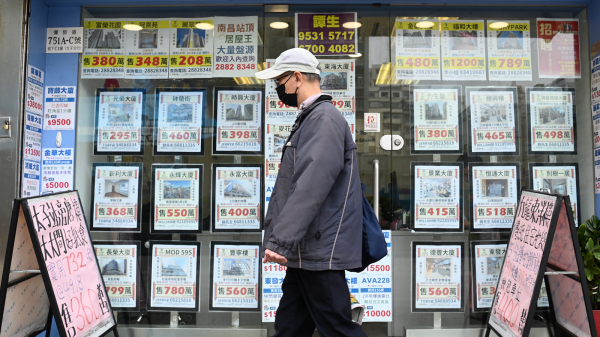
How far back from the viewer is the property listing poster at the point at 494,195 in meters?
3.38

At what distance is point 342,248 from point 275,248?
0.33 meters

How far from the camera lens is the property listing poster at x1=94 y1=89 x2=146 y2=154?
3.48m

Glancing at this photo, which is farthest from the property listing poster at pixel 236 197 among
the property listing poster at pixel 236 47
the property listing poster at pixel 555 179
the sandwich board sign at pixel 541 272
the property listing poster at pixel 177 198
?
the property listing poster at pixel 555 179

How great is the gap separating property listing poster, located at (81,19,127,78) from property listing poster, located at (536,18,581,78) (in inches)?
142

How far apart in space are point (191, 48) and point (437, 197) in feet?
8.00

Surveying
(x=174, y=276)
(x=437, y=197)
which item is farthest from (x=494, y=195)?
(x=174, y=276)

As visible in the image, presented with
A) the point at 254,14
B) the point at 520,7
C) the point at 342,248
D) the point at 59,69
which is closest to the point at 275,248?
the point at 342,248

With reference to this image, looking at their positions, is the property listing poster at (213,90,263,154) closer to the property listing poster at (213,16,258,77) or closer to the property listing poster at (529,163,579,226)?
the property listing poster at (213,16,258,77)

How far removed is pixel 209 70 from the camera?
3.50 metres

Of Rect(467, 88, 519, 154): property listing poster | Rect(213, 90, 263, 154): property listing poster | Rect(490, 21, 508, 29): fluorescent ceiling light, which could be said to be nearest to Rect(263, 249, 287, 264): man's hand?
Rect(213, 90, 263, 154): property listing poster

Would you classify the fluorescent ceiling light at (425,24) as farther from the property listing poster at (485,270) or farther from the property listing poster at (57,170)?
the property listing poster at (57,170)

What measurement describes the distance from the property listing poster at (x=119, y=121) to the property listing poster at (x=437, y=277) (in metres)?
2.52

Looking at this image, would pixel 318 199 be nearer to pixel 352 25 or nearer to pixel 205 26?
pixel 352 25

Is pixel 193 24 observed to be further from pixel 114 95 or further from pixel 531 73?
pixel 531 73
